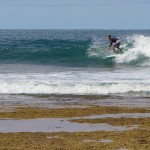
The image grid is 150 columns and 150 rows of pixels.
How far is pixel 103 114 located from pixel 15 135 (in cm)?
429

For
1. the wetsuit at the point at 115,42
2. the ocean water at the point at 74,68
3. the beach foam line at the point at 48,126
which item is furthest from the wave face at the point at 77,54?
the beach foam line at the point at 48,126

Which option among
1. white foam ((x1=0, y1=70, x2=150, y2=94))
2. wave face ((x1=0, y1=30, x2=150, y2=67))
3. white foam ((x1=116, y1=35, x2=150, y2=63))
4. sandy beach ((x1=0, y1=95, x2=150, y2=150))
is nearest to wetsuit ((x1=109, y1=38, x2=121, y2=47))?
wave face ((x1=0, y1=30, x2=150, y2=67))

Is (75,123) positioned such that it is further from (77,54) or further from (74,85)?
(77,54)

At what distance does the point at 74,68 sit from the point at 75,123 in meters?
21.9

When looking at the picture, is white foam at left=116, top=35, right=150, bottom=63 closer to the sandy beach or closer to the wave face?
the wave face

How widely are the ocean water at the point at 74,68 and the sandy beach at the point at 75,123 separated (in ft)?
9.98

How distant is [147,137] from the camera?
39.9 ft

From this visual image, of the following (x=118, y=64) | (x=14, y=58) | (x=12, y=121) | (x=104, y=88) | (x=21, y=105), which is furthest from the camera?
(x=14, y=58)

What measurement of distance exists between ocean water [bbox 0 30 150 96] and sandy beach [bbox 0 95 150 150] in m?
3.04

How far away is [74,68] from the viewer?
3641 centimetres

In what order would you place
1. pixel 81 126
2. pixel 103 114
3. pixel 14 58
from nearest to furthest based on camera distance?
pixel 81 126 → pixel 103 114 → pixel 14 58

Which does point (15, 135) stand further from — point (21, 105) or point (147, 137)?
point (21, 105)

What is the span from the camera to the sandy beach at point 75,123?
11562 mm

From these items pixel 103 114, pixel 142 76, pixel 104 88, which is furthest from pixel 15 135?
pixel 142 76
